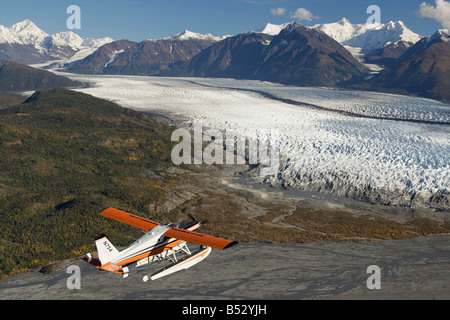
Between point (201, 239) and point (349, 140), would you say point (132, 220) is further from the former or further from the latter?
point (349, 140)

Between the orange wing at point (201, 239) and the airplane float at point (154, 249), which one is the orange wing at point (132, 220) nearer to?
the airplane float at point (154, 249)

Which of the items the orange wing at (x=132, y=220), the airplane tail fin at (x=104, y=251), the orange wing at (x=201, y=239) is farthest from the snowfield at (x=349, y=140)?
the airplane tail fin at (x=104, y=251)

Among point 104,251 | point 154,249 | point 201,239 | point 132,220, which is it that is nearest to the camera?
point 104,251

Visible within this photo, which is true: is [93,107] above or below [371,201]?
above

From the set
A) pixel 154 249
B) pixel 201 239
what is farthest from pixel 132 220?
pixel 201 239
